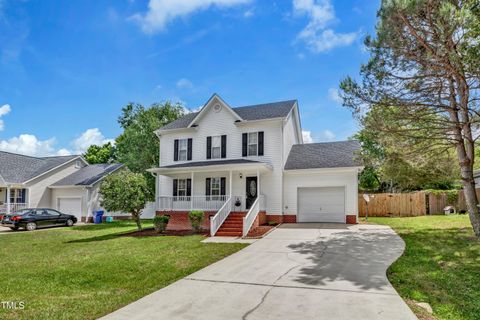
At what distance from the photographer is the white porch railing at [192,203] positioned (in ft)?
56.7

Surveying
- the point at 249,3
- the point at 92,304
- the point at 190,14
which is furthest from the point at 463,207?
the point at 92,304

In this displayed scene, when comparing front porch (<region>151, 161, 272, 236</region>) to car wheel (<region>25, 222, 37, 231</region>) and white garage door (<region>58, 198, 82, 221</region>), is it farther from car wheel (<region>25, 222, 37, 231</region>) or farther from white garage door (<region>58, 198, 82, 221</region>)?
white garage door (<region>58, 198, 82, 221</region>)

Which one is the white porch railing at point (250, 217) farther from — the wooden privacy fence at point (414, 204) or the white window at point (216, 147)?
the wooden privacy fence at point (414, 204)

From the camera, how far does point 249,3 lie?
40.5 feet

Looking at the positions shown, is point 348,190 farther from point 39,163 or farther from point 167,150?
point 39,163

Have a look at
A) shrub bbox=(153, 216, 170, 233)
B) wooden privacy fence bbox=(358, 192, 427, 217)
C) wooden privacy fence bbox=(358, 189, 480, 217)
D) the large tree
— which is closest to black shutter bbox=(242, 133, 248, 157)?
shrub bbox=(153, 216, 170, 233)

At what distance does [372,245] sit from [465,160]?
550cm

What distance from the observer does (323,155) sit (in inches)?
752

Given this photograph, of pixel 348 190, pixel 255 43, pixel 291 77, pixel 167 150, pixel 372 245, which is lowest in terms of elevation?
pixel 372 245

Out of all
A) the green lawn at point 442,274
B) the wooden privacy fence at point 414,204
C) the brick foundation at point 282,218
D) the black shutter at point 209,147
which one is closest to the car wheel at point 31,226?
the black shutter at point 209,147

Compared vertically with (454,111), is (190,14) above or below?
above

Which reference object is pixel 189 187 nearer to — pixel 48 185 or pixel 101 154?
pixel 48 185

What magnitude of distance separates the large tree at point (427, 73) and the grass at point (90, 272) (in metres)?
7.77

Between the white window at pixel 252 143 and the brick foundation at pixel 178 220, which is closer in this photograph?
the brick foundation at pixel 178 220
